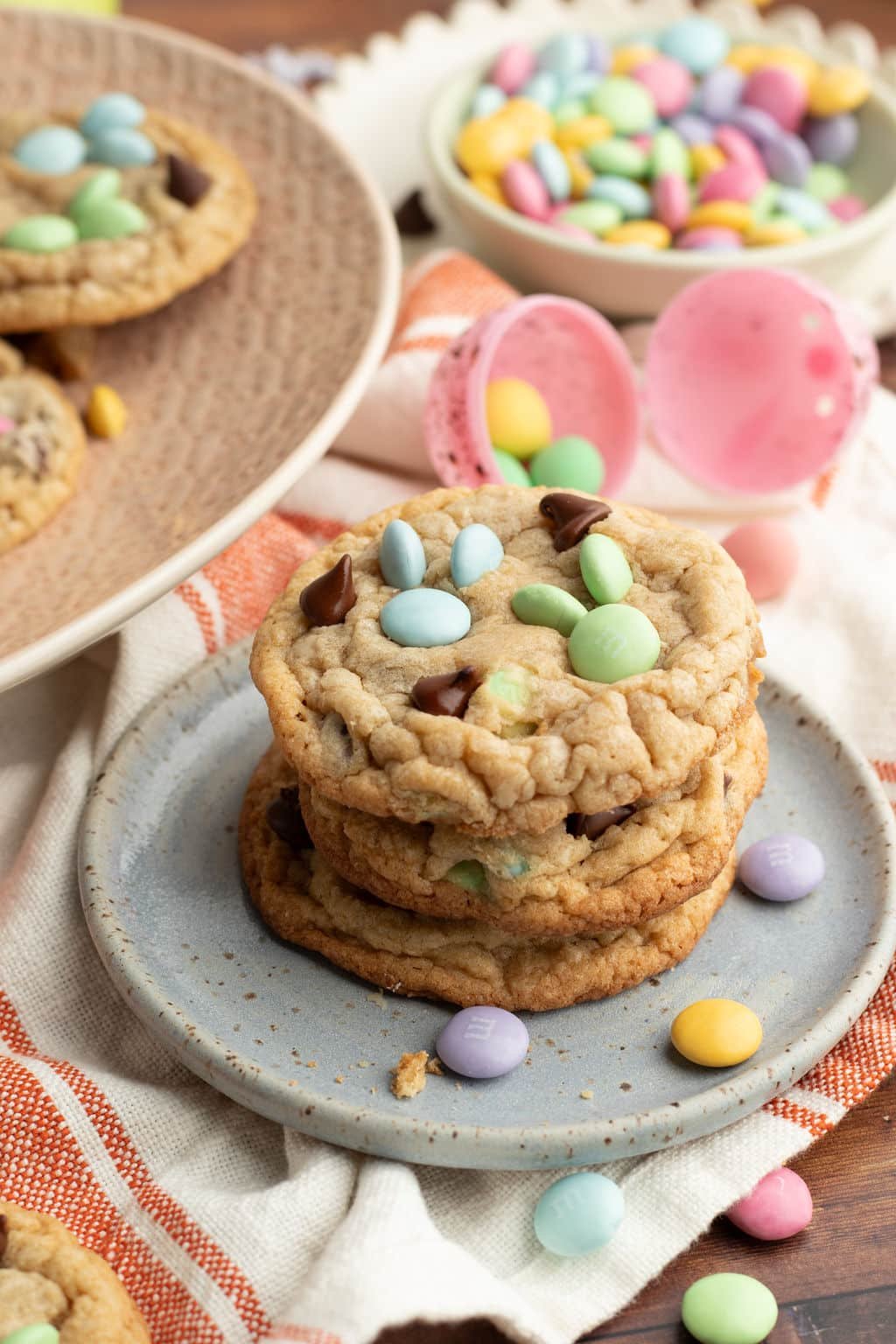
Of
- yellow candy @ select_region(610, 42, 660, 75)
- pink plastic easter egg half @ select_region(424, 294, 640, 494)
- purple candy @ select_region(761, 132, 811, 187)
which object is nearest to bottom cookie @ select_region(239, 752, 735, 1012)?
pink plastic easter egg half @ select_region(424, 294, 640, 494)

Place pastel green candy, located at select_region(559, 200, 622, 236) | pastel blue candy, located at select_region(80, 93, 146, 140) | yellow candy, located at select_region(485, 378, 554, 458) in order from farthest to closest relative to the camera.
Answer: pastel green candy, located at select_region(559, 200, 622, 236) → pastel blue candy, located at select_region(80, 93, 146, 140) → yellow candy, located at select_region(485, 378, 554, 458)

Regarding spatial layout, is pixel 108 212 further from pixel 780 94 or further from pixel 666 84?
pixel 780 94

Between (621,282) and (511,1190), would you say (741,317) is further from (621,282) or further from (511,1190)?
(511,1190)

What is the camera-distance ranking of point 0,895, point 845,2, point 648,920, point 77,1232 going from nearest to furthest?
point 77,1232 < point 648,920 < point 0,895 < point 845,2

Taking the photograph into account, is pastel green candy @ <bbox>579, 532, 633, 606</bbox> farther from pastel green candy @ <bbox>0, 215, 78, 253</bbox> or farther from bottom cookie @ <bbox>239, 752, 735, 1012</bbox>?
pastel green candy @ <bbox>0, 215, 78, 253</bbox>

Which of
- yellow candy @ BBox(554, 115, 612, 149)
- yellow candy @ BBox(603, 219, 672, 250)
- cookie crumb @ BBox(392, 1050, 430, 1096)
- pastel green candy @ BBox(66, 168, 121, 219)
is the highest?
pastel green candy @ BBox(66, 168, 121, 219)

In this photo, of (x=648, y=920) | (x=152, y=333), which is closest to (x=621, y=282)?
(x=152, y=333)

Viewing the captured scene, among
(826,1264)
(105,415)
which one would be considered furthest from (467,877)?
(105,415)
